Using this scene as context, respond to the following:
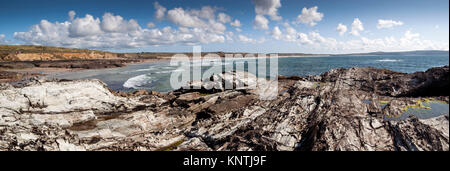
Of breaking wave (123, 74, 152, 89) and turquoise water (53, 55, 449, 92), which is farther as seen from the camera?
turquoise water (53, 55, 449, 92)

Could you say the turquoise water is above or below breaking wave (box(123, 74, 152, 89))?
above

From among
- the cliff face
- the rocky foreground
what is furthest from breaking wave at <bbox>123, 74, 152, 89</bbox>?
→ the cliff face

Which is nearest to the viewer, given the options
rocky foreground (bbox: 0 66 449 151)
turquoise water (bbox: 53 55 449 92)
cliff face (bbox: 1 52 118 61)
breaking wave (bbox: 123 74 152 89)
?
rocky foreground (bbox: 0 66 449 151)

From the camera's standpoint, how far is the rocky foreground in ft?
28.1

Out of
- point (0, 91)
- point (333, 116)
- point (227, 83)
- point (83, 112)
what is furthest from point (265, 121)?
point (0, 91)

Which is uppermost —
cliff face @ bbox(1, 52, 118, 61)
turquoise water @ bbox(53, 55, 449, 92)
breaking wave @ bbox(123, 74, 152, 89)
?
cliff face @ bbox(1, 52, 118, 61)

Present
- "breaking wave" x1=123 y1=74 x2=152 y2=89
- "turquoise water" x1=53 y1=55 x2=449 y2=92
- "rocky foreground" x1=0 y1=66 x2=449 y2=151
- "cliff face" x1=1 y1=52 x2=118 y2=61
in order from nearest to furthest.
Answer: "rocky foreground" x1=0 y1=66 x2=449 y2=151
"breaking wave" x1=123 y1=74 x2=152 y2=89
"turquoise water" x1=53 y1=55 x2=449 y2=92
"cliff face" x1=1 y1=52 x2=118 y2=61

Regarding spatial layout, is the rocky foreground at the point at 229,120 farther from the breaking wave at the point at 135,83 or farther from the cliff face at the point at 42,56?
the cliff face at the point at 42,56

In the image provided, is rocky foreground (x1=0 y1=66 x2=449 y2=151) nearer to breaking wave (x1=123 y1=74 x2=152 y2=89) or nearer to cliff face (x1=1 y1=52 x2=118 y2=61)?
breaking wave (x1=123 y1=74 x2=152 y2=89)

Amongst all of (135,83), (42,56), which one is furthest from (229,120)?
(42,56)

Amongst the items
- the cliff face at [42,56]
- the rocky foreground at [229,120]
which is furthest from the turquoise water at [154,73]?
the cliff face at [42,56]

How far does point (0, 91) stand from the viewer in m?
13.2

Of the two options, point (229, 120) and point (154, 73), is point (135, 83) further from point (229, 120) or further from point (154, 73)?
point (229, 120)
